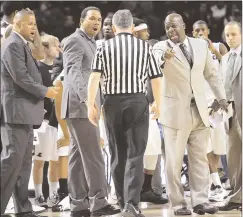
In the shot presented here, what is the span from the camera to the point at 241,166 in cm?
457

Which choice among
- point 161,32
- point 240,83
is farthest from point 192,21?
point 240,83

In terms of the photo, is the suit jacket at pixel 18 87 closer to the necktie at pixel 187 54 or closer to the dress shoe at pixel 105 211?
the dress shoe at pixel 105 211

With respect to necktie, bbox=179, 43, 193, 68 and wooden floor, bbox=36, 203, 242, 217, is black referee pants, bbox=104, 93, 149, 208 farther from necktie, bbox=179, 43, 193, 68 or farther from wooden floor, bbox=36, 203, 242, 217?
necktie, bbox=179, 43, 193, 68

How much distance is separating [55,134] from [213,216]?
1.57 meters

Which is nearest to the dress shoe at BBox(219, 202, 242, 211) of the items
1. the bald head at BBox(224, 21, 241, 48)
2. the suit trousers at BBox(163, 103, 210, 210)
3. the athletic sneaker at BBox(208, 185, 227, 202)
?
the suit trousers at BBox(163, 103, 210, 210)

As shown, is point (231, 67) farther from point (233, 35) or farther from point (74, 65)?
point (74, 65)

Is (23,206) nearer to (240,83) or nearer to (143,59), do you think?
(143,59)

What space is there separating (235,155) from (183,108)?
537mm

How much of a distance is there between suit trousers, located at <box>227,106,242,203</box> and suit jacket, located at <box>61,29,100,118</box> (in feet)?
3.54

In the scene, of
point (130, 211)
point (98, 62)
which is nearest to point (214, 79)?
point (98, 62)

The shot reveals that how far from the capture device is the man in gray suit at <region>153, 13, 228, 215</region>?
4.38m

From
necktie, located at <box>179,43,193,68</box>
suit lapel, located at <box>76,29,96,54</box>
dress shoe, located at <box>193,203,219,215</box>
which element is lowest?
dress shoe, located at <box>193,203,219,215</box>

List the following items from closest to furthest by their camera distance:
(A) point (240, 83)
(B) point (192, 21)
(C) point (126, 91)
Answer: (C) point (126, 91) → (A) point (240, 83) → (B) point (192, 21)

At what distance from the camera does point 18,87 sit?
3.96 metres
